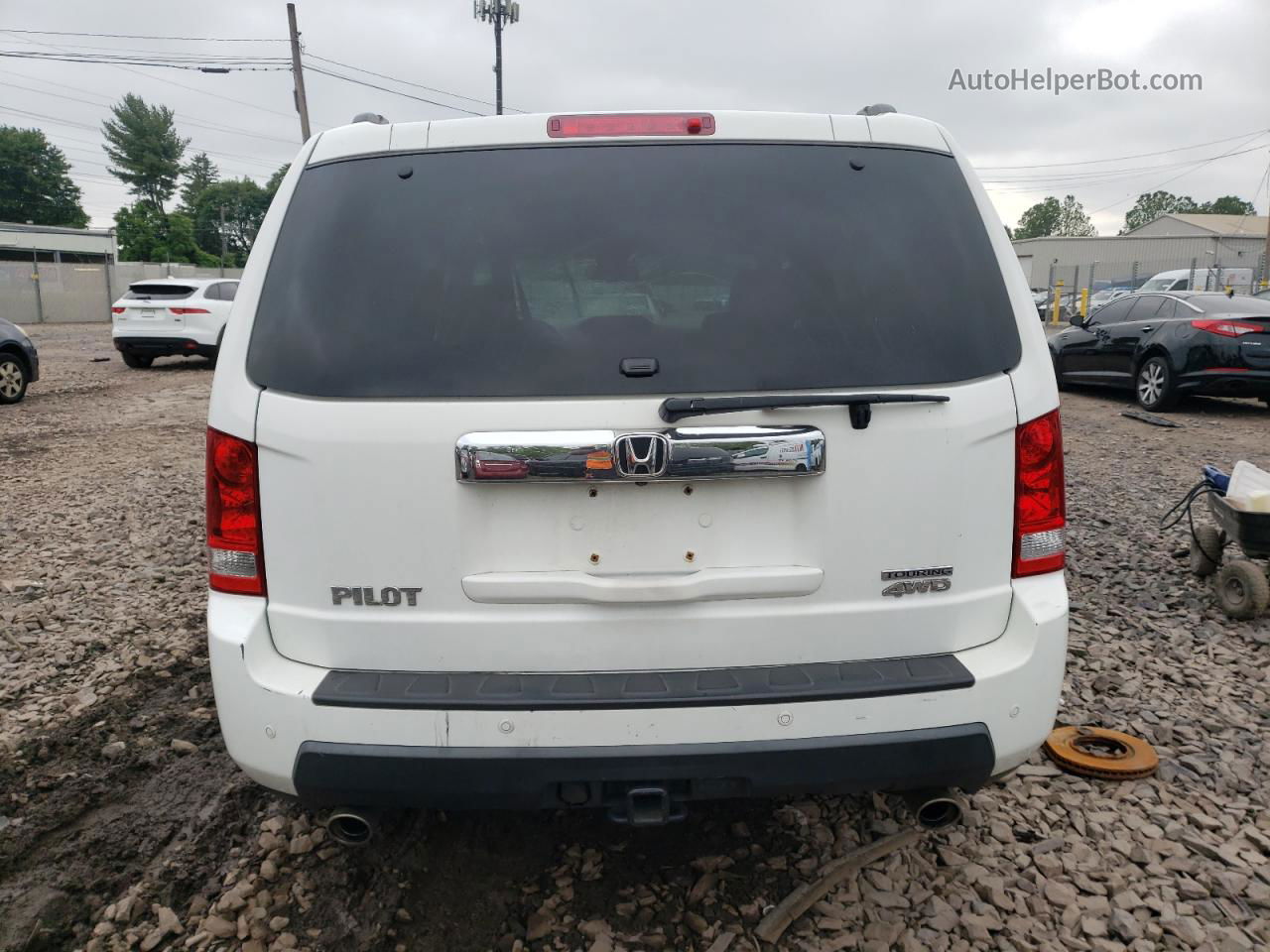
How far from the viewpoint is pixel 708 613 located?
2.12 metres

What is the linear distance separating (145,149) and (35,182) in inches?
391

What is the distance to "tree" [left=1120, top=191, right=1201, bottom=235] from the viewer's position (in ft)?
383

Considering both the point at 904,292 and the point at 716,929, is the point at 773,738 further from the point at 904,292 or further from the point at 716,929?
the point at 904,292

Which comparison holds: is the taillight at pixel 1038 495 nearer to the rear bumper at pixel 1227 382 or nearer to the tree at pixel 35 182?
the rear bumper at pixel 1227 382

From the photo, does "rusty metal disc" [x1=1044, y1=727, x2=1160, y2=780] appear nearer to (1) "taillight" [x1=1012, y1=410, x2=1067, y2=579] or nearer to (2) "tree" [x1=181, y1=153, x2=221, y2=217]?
(1) "taillight" [x1=1012, y1=410, x2=1067, y2=579]

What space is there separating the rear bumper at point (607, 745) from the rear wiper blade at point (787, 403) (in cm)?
62

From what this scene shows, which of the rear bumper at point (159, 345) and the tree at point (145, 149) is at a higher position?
the tree at point (145, 149)

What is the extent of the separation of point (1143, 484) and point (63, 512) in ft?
27.4

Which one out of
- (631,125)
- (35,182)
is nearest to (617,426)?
(631,125)

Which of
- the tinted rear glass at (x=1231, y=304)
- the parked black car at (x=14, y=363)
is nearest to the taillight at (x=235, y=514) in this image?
the tinted rear glass at (x=1231, y=304)

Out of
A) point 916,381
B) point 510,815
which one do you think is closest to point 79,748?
point 510,815

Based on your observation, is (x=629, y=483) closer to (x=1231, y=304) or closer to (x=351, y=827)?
(x=351, y=827)

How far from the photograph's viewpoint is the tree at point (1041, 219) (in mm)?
121469

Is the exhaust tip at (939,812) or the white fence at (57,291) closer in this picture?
the exhaust tip at (939,812)
